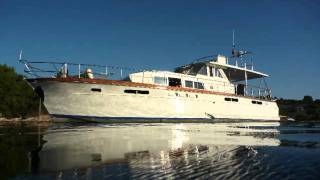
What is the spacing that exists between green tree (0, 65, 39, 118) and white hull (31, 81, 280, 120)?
3739 cm

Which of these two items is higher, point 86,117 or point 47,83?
point 47,83

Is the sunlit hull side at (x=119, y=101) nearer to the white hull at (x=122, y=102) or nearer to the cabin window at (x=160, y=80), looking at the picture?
the white hull at (x=122, y=102)

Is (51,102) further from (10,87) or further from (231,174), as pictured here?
(10,87)

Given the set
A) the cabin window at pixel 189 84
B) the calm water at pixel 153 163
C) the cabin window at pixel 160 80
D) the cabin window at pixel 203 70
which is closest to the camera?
the calm water at pixel 153 163

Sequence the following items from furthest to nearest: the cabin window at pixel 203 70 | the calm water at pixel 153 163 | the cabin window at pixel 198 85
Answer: the cabin window at pixel 203 70 → the cabin window at pixel 198 85 → the calm water at pixel 153 163

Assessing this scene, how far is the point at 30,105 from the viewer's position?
7694 centimetres

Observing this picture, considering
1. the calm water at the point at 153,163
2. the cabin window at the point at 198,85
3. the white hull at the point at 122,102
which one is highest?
the cabin window at the point at 198,85

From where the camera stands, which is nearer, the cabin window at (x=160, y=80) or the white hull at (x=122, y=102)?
the white hull at (x=122, y=102)

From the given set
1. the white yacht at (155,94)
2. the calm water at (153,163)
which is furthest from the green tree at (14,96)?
the calm water at (153,163)

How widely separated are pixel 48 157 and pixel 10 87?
6675cm

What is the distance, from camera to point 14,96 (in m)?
72.9

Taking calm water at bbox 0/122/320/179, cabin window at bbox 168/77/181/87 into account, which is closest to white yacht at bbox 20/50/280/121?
cabin window at bbox 168/77/181/87

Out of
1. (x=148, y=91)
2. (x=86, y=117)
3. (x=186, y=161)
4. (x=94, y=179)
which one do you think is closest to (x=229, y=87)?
(x=148, y=91)

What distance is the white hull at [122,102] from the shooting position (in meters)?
36.3
